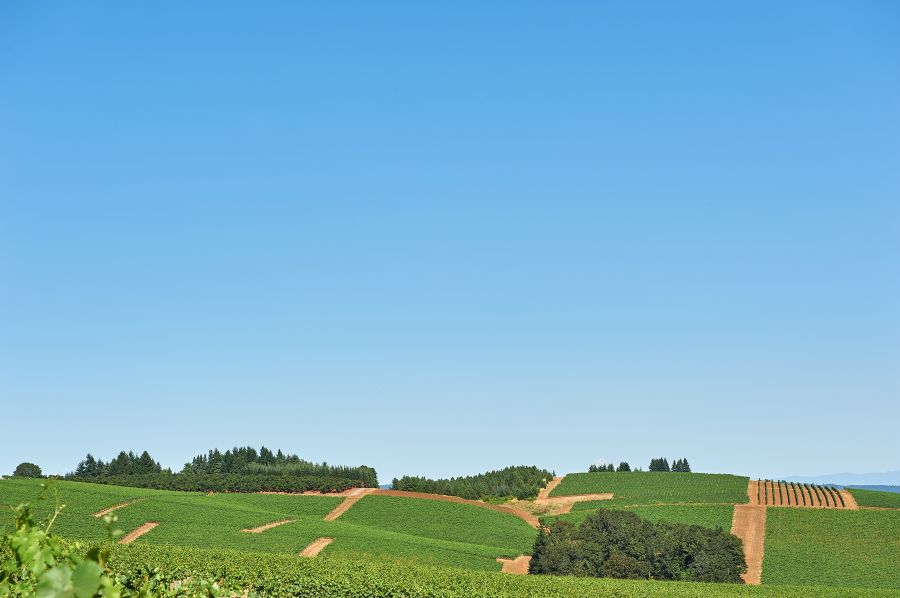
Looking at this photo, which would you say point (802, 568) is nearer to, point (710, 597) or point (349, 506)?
point (710, 597)

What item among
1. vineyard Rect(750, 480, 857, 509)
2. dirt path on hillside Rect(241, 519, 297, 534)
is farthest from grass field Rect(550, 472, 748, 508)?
dirt path on hillside Rect(241, 519, 297, 534)

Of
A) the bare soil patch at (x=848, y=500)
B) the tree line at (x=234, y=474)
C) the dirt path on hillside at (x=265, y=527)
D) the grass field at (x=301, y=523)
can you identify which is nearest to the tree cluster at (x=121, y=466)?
the tree line at (x=234, y=474)

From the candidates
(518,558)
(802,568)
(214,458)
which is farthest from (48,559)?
(214,458)

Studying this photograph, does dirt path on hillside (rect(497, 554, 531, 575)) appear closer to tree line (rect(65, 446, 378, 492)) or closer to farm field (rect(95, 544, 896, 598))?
farm field (rect(95, 544, 896, 598))

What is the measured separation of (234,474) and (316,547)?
46.1 m

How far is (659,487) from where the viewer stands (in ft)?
359

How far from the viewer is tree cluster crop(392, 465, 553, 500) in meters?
102

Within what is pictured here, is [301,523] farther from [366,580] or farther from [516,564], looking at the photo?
[366,580]

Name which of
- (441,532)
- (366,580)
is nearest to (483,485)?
(441,532)

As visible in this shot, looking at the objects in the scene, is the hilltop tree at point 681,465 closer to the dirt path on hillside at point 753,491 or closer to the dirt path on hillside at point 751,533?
the dirt path on hillside at point 753,491

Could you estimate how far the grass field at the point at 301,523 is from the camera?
213 ft

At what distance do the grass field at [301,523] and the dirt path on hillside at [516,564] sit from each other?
0.72 m

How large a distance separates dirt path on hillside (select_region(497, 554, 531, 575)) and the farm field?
877 inches

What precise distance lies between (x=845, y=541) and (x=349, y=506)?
A: 4925cm
